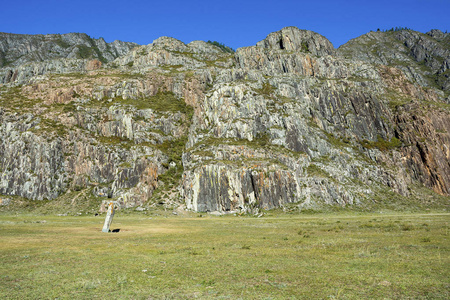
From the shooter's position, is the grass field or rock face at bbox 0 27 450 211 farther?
rock face at bbox 0 27 450 211

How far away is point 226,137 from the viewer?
408ft

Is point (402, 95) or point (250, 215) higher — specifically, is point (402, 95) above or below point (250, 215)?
above

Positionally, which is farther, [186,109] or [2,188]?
[186,109]

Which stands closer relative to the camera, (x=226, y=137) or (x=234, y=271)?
(x=234, y=271)

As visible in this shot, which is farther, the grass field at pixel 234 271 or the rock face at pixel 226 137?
the rock face at pixel 226 137

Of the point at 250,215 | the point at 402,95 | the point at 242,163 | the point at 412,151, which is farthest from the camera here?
the point at 402,95

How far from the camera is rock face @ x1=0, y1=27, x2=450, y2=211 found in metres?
104

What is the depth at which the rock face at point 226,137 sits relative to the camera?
104 meters

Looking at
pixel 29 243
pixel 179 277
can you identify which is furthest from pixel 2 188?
pixel 179 277

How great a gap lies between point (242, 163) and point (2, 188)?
95717mm

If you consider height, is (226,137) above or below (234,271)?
above

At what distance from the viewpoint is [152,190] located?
367 feet

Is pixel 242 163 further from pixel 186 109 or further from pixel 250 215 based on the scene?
pixel 186 109

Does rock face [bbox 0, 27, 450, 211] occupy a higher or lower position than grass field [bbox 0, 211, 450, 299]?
higher
